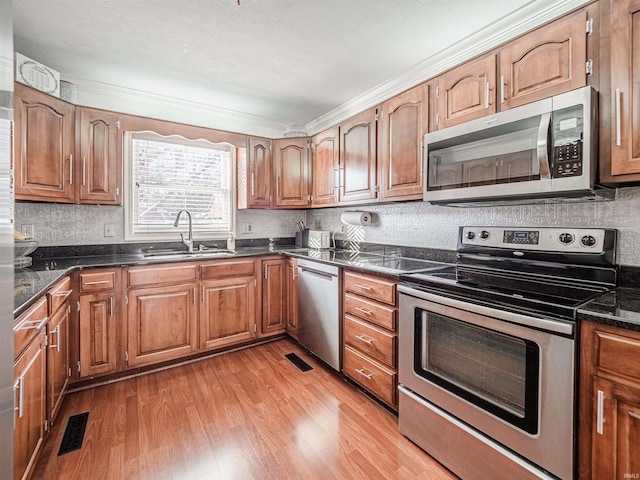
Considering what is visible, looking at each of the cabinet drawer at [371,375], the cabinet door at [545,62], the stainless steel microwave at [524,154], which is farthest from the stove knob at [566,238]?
the cabinet drawer at [371,375]

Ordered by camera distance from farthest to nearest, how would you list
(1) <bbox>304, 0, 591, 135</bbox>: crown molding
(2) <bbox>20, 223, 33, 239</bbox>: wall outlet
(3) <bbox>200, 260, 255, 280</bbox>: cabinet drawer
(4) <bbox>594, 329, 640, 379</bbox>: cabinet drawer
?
(3) <bbox>200, 260, 255, 280</bbox>: cabinet drawer → (2) <bbox>20, 223, 33, 239</bbox>: wall outlet → (1) <bbox>304, 0, 591, 135</bbox>: crown molding → (4) <bbox>594, 329, 640, 379</bbox>: cabinet drawer

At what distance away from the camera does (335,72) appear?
2.53 m

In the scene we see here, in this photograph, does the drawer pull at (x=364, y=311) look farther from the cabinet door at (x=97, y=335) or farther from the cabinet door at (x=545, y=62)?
the cabinet door at (x=97, y=335)

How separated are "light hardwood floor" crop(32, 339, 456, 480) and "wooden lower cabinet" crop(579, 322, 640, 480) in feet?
2.26

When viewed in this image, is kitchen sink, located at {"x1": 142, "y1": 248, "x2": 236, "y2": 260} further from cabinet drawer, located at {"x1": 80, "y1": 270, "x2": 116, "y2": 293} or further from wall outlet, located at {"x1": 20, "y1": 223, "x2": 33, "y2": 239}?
wall outlet, located at {"x1": 20, "y1": 223, "x2": 33, "y2": 239}

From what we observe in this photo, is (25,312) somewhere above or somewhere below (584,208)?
below

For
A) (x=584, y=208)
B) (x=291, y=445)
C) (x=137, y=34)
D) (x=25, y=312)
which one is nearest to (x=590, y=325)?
(x=584, y=208)

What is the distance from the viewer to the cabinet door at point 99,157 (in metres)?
2.47

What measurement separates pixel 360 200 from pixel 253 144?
56.7 inches

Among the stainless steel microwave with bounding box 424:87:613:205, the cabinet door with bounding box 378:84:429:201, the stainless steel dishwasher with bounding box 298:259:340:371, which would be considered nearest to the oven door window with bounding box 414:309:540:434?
the stainless steel microwave with bounding box 424:87:613:205

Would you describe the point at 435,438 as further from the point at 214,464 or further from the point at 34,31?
the point at 34,31

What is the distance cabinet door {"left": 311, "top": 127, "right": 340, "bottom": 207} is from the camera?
3004 millimetres

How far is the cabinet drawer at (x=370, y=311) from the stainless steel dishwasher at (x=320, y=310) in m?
0.15

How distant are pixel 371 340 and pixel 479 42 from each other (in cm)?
203
